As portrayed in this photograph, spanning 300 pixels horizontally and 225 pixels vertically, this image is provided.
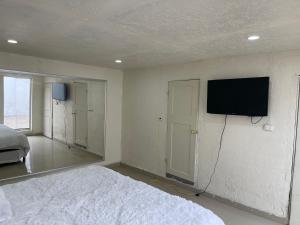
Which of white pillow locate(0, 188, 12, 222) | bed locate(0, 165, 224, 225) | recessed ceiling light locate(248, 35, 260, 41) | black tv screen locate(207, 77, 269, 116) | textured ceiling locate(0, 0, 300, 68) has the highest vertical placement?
textured ceiling locate(0, 0, 300, 68)

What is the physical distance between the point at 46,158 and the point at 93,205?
2894mm

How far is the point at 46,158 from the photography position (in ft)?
13.7

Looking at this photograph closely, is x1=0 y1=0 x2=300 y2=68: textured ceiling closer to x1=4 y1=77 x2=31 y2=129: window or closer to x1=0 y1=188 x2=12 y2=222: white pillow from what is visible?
x1=4 y1=77 x2=31 y2=129: window

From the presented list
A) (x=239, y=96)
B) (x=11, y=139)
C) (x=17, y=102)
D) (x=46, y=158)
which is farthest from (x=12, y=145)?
(x=239, y=96)

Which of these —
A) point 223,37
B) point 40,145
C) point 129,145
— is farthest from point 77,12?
point 129,145

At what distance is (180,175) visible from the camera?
12.9 feet

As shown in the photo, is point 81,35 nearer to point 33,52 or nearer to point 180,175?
point 33,52

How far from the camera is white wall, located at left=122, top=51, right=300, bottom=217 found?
274cm

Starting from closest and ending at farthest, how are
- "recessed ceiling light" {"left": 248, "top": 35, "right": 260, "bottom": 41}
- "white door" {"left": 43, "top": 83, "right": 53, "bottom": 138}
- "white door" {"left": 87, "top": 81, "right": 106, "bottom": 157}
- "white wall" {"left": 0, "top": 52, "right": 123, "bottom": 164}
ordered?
"recessed ceiling light" {"left": 248, "top": 35, "right": 260, "bottom": 41} → "white wall" {"left": 0, "top": 52, "right": 123, "bottom": 164} → "white door" {"left": 43, "top": 83, "right": 53, "bottom": 138} → "white door" {"left": 87, "top": 81, "right": 106, "bottom": 157}

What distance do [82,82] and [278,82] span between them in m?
3.49

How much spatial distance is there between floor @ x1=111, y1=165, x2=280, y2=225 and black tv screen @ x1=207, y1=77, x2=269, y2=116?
1.40m

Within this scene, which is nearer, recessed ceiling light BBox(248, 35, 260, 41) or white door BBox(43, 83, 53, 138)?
recessed ceiling light BBox(248, 35, 260, 41)

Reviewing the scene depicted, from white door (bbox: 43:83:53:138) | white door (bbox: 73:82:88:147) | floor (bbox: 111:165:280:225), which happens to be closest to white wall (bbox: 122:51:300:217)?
floor (bbox: 111:165:280:225)

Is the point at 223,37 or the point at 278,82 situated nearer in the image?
the point at 223,37
